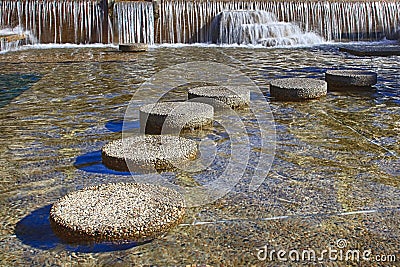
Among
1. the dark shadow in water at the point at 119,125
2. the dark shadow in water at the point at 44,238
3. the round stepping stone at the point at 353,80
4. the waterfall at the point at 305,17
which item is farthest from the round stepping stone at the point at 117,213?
the waterfall at the point at 305,17

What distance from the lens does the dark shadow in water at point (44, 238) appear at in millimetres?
3064

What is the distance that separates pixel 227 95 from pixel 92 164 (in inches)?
103

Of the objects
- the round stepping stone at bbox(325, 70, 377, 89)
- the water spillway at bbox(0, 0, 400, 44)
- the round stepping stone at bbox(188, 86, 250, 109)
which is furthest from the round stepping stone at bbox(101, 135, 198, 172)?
the water spillway at bbox(0, 0, 400, 44)

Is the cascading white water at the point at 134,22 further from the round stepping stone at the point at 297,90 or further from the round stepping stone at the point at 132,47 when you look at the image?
the round stepping stone at the point at 297,90

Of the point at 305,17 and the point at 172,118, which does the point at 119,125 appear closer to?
the point at 172,118

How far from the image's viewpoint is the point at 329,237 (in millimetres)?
3199

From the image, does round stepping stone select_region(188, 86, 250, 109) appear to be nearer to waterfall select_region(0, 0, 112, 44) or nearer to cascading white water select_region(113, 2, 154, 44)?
cascading white water select_region(113, 2, 154, 44)

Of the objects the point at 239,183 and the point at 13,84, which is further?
the point at 13,84

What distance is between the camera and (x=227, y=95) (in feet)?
22.3

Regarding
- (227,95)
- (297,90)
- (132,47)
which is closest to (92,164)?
(227,95)

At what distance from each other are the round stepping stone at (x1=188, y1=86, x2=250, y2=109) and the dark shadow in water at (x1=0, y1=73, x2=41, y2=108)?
2.82 meters

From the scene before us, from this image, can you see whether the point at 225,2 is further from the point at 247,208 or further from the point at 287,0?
the point at 247,208

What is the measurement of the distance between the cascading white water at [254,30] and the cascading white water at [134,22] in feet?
7.78

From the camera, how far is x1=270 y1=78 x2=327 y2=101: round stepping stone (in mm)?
7301
